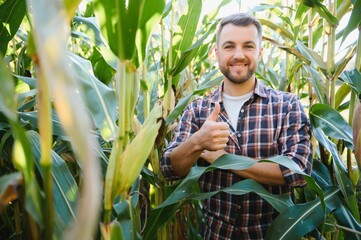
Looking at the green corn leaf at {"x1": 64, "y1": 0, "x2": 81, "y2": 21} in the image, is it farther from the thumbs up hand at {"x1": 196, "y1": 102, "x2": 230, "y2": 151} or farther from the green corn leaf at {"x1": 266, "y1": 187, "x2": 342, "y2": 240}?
the green corn leaf at {"x1": 266, "y1": 187, "x2": 342, "y2": 240}

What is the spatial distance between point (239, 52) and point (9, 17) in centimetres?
69

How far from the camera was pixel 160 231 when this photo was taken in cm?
113

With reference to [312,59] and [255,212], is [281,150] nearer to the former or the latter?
[255,212]

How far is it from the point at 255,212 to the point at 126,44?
82 centimetres

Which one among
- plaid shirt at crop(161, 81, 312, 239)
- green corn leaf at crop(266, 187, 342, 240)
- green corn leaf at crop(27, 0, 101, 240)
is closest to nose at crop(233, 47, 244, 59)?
plaid shirt at crop(161, 81, 312, 239)

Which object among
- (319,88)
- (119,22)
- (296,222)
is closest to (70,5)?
(119,22)

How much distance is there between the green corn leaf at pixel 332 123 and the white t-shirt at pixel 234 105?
0.25 meters

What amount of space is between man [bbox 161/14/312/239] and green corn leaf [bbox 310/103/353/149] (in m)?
0.06

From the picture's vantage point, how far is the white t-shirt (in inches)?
48.6

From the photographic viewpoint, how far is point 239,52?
1199 millimetres

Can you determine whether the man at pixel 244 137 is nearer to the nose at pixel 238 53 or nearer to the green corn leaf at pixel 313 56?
the nose at pixel 238 53

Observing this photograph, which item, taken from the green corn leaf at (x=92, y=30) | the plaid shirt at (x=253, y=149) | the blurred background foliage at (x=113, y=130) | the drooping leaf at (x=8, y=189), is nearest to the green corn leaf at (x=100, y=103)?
the blurred background foliage at (x=113, y=130)

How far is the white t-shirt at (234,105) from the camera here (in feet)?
4.05

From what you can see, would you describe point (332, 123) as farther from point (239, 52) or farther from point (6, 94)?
point (6, 94)
